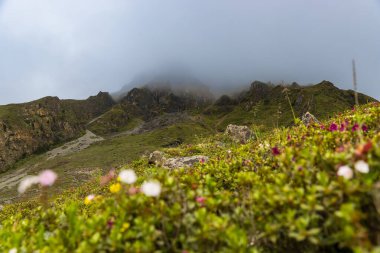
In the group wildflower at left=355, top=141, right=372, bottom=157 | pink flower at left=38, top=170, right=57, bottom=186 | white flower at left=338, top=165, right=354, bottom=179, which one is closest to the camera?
white flower at left=338, top=165, right=354, bottom=179

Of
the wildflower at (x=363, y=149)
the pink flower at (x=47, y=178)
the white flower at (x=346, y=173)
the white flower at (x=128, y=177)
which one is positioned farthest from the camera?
the pink flower at (x=47, y=178)

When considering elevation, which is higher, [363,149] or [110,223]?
[363,149]

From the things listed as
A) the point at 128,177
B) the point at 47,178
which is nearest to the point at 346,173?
the point at 128,177

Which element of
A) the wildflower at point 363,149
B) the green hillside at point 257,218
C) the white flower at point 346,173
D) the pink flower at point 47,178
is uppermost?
the pink flower at point 47,178

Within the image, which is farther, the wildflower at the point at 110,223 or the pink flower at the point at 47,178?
the pink flower at the point at 47,178

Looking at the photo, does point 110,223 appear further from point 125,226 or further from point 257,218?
point 257,218

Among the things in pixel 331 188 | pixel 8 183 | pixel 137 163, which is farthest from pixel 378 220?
pixel 8 183

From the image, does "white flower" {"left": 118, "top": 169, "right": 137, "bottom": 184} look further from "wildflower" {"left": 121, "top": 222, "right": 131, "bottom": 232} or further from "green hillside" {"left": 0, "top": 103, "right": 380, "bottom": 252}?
→ "wildflower" {"left": 121, "top": 222, "right": 131, "bottom": 232}

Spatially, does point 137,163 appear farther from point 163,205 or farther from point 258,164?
point 163,205

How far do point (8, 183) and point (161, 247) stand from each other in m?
180

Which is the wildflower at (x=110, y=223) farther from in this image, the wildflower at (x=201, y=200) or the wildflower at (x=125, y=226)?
the wildflower at (x=201, y=200)

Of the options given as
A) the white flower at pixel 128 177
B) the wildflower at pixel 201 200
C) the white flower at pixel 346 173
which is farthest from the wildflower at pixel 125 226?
the white flower at pixel 346 173

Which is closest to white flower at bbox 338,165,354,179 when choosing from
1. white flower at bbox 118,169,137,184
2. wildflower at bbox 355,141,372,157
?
wildflower at bbox 355,141,372,157

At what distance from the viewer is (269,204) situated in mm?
3818
